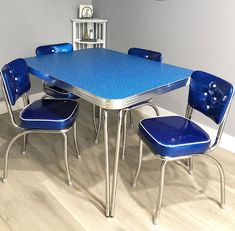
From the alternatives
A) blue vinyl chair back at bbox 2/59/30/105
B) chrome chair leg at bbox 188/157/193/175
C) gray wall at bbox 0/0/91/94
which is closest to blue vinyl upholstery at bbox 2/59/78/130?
blue vinyl chair back at bbox 2/59/30/105

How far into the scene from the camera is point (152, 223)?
1665 mm

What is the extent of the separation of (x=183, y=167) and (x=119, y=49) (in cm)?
166

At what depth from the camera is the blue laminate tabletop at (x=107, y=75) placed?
1495mm

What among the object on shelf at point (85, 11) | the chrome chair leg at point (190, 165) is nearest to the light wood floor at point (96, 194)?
the chrome chair leg at point (190, 165)

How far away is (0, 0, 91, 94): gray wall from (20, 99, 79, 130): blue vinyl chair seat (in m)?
1.22

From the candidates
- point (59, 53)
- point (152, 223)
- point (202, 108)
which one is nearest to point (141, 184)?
point (152, 223)

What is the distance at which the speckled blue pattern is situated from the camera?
5.08 ft

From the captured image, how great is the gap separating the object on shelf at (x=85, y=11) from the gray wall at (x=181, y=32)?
18 cm

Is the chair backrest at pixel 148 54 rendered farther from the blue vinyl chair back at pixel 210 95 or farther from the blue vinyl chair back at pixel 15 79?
the blue vinyl chair back at pixel 15 79

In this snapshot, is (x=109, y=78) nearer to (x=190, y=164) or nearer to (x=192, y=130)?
(x=192, y=130)

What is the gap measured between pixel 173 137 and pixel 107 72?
2.07 feet

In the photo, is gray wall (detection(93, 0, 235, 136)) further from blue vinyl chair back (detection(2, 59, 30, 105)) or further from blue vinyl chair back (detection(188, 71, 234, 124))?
blue vinyl chair back (detection(2, 59, 30, 105))

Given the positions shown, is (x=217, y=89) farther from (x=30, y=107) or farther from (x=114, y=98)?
(x=30, y=107)

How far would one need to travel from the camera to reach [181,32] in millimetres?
2570
